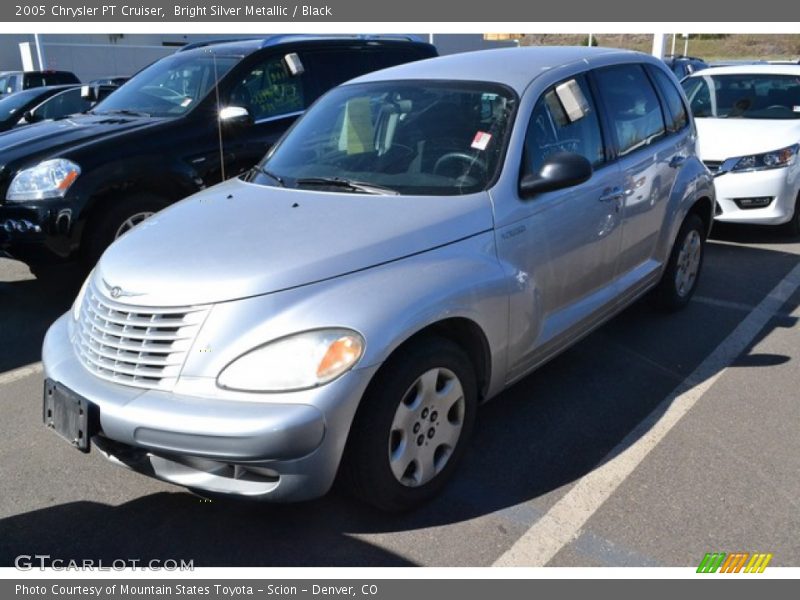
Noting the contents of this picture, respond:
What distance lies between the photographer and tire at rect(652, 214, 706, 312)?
5.11m

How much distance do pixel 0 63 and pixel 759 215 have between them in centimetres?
3310

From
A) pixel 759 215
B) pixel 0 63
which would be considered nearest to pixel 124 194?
pixel 759 215

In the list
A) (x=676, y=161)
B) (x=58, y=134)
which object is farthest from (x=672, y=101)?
(x=58, y=134)

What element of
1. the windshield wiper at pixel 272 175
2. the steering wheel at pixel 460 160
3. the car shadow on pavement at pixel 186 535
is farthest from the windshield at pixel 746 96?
the car shadow on pavement at pixel 186 535

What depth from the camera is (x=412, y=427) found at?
2961mm

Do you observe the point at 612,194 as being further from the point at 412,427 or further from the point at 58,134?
the point at 58,134

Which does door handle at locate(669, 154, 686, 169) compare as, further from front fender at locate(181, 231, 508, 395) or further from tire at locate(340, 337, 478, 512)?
tire at locate(340, 337, 478, 512)

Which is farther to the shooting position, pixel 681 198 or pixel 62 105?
pixel 62 105

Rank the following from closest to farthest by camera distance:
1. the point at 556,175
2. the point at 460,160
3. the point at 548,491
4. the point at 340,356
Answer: the point at 340,356, the point at 548,491, the point at 556,175, the point at 460,160

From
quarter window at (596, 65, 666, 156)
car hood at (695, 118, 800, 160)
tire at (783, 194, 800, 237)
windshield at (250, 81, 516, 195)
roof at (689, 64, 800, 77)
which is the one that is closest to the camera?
windshield at (250, 81, 516, 195)

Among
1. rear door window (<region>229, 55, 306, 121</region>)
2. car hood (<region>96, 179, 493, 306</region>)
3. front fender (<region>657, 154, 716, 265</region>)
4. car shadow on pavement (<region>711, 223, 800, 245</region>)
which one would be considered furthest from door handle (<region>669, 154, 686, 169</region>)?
rear door window (<region>229, 55, 306, 121</region>)

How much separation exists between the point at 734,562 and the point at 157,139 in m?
4.68

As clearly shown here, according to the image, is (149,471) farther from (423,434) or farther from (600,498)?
(600,498)

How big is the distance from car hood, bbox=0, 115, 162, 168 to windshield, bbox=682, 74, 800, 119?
19.8ft
